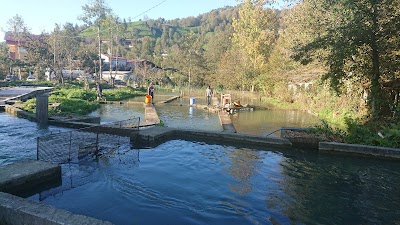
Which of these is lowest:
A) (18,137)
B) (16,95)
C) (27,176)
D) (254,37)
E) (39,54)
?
(18,137)

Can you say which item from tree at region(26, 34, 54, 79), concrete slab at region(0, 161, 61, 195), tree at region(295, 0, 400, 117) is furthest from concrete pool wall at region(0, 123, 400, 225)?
tree at region(26, 34, 54, 79)

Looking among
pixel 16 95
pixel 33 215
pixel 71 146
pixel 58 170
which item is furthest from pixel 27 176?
pixel 16 95

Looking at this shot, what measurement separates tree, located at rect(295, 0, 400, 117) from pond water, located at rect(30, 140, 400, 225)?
5054 millimetres

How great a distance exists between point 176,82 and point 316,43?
47.1m

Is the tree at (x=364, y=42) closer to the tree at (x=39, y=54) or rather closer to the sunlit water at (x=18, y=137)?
the sunlit water at (x=18, y=137)

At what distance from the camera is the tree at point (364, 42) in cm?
1151

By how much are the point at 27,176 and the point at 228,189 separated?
153 inches

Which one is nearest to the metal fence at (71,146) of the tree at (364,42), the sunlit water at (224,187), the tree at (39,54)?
the sunlit water at (224,187)

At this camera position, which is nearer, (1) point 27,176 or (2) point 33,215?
(2) point 33,215

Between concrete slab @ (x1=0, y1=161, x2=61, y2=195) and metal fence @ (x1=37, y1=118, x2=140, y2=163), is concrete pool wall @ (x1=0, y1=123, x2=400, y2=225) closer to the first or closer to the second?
concrete slab @ (x1=0, y1=161, x2=61, y2=195)

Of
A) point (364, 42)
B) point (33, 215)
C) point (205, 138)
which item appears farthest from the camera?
point (364, 42)

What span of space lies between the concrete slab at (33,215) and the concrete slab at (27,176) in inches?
42.9

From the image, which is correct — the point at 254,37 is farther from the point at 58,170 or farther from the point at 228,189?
the point at 58,170

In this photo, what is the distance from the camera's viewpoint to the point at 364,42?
1223cm
